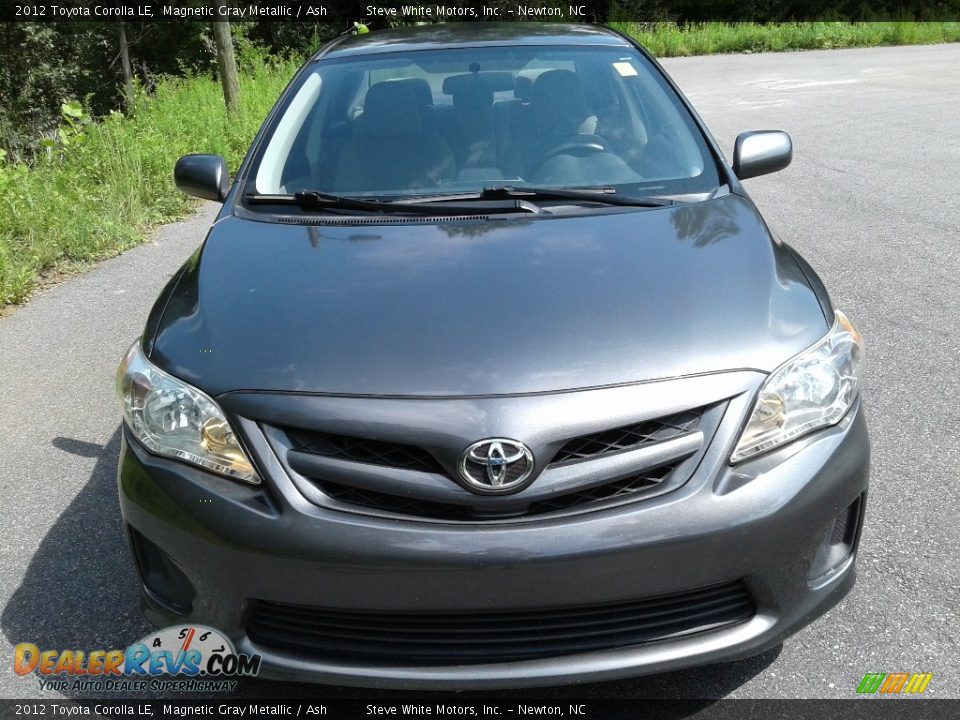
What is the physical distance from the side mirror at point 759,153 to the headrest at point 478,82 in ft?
2.86

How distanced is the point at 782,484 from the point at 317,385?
A: 1.04 m

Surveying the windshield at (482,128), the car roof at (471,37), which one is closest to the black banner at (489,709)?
the windshield at (482,128)

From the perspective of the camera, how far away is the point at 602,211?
3.04 meters

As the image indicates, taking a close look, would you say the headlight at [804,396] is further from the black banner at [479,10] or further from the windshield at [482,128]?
the black banner at [479,10]

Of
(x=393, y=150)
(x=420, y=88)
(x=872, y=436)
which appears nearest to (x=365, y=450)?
(x=393, y=150)

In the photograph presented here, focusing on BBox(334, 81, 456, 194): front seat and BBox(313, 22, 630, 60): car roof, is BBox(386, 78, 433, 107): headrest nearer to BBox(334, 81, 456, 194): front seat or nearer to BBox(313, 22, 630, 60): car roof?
BBox(334, 81, 456, 194): front seat

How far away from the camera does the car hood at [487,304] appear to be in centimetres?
224

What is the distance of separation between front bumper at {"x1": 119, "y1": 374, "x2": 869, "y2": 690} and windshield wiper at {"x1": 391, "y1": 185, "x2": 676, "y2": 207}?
1.07m

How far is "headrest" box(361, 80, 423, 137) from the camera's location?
3.56 m

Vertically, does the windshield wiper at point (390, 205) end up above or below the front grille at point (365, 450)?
above

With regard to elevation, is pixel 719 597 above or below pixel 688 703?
above

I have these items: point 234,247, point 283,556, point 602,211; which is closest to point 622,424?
point 283,556

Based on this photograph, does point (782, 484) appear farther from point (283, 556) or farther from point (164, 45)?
point (164, 45)

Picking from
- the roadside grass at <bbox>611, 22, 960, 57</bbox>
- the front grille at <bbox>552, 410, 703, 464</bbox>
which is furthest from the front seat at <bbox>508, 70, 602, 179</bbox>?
the roadside grass at <bbox>611, 22, 960, 57</bbox>
